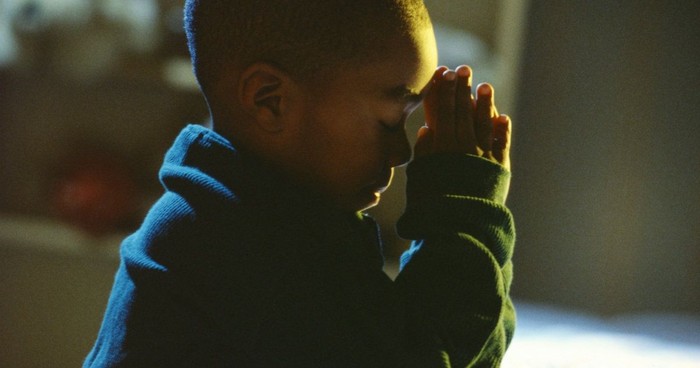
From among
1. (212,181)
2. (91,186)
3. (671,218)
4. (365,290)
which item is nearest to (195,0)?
(212,181)

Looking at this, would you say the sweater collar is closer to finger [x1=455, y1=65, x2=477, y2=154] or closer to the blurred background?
finger [x1=455, y1=65, x2=477, y2=154]

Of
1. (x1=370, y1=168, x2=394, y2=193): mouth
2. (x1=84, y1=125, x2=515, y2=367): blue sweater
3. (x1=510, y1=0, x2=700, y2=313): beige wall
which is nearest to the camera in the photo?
(x1=84, y1=125, x2=515, y2=367): blue sweater

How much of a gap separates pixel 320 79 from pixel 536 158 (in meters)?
0.99

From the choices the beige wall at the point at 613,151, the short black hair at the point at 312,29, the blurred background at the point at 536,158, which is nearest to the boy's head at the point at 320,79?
the short black hair at the point at 312,29

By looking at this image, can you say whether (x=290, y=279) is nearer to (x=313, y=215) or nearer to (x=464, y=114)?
(x=313, y=215)

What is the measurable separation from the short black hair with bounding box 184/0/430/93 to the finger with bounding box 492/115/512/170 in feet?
0.44

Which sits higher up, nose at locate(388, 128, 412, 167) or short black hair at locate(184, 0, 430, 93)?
short black hair at locate(184, 0, 430, 93)

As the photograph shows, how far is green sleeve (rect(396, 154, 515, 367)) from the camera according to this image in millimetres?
512

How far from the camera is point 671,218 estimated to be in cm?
138

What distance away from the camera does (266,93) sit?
1.79ft

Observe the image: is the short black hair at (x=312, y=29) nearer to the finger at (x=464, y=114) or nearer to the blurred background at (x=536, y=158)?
the finger at (x=464, y=114)

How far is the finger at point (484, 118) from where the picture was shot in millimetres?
605

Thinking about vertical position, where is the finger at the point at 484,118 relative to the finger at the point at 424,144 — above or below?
above

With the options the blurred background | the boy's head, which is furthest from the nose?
the blurred background
